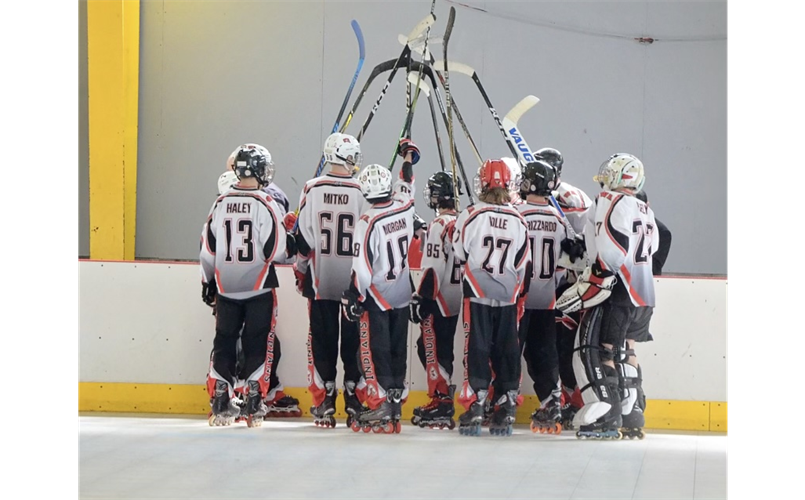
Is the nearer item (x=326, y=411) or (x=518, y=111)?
(x=326, y=411)

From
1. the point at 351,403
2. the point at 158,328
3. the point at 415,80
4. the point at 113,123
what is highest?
the point at 415,80

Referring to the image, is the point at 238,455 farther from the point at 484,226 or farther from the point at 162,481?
the point at 484,226

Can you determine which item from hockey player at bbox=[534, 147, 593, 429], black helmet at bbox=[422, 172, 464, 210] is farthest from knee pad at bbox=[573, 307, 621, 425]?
black helmet at bbox=[422, 172, 464, 210]

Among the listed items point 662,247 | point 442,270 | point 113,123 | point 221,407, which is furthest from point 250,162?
point 113,123

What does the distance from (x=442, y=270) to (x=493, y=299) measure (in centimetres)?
62

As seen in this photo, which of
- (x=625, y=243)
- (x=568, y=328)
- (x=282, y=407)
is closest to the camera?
(x=625, y=243)

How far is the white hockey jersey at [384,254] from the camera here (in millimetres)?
6133

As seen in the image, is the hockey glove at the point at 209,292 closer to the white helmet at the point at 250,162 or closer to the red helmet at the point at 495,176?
the white helmet at the point at 250,162

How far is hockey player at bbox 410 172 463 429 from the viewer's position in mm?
6516

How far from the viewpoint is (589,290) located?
6020mm

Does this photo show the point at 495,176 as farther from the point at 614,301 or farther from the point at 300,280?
the point at 300,280

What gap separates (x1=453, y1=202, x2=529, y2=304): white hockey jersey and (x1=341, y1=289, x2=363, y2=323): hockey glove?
2.11 ft

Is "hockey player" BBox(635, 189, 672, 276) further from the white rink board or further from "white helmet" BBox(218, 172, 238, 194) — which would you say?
"white helmet" BBox(218, 172, 238, 194)

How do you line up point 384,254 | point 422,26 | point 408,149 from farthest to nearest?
point 422,26 < point 408,149 < point 384,254
